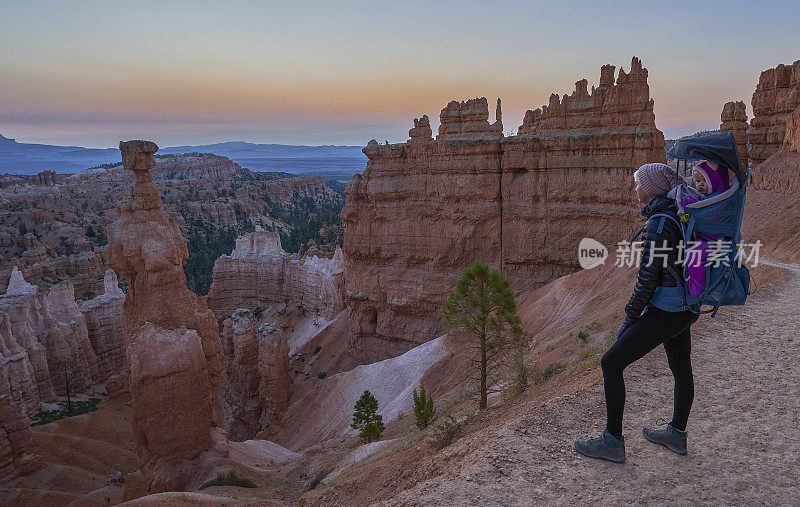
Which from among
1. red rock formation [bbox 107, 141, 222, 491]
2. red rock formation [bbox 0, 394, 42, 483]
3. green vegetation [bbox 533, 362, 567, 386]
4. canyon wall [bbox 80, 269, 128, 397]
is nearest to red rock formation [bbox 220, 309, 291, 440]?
red rock formation [bbox 0, 394, 42, 483]

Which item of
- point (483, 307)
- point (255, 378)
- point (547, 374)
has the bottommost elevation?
point (255, 378)

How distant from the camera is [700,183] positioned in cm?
456

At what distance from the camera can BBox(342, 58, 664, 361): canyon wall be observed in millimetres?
20547

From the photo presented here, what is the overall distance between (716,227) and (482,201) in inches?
785

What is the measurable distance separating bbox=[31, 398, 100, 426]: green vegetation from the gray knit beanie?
99.1 ft

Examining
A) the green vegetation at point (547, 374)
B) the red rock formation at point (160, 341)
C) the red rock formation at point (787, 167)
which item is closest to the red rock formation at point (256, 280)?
the red rock formation at point (160, 341)

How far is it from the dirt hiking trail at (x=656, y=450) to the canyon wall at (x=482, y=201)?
14335 mm

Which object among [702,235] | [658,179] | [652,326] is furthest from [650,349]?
[658,179]

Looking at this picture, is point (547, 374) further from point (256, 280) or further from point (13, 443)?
point (256, 280)

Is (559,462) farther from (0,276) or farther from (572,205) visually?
(0,276)

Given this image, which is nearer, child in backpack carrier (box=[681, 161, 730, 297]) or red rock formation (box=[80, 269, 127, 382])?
child in backpack carrier (box=[681, 161, 730, 297])

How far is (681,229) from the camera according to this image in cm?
439

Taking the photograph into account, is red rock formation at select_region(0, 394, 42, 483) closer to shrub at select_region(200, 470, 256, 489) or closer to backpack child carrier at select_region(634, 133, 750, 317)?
shrub at select_region(200, 470, 256, 489)

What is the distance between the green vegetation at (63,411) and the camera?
25.7 metres
